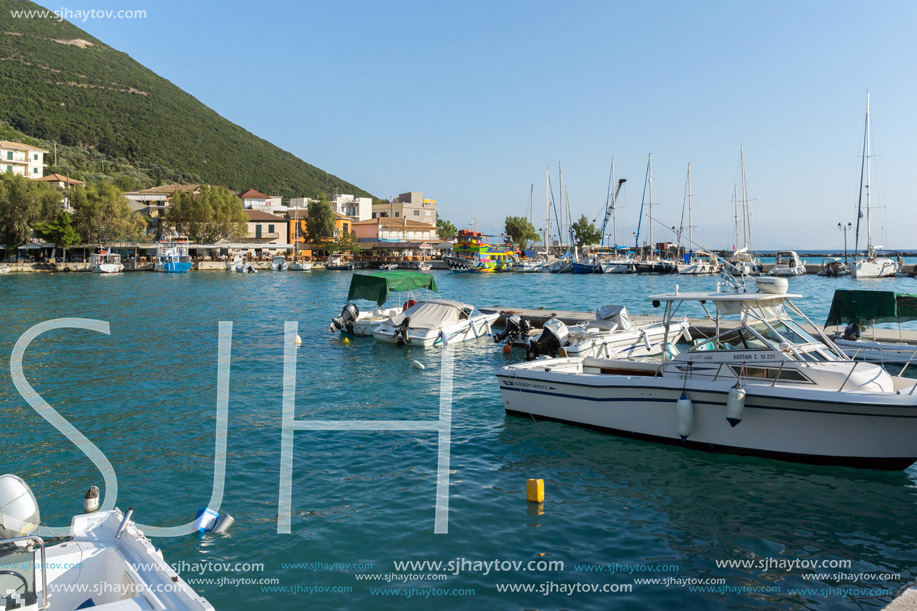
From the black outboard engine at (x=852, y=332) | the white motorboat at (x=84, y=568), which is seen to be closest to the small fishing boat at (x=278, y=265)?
the black outboard engine at (x=852, y=332)

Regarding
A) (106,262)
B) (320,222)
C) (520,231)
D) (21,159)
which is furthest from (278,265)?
(520,231)

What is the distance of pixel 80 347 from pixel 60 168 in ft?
378

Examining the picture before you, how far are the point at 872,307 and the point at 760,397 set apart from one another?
1277cm

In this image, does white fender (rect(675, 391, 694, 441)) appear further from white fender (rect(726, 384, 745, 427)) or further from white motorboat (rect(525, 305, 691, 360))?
white motorboat (rect(525, 305, 691, 360))

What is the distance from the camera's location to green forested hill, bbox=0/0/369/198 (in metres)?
148

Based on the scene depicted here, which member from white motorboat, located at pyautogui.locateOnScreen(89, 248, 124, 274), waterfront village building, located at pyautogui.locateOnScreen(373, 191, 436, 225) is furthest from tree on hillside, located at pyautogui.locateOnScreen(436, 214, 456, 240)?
white motorboat, located at pyautogui.locateOnScreen(89, 248, 124, 274)

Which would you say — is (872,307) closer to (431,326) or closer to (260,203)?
(431,326)

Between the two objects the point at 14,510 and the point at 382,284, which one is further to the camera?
the point at 382,284

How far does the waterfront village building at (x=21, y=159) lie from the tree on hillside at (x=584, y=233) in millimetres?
104783

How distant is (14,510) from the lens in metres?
6.03

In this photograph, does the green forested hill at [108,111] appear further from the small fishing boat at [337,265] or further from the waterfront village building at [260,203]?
the small fishing boat at [337,265]

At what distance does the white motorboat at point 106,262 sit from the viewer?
7700 centimetres

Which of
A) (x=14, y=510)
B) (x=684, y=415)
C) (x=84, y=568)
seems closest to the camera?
(x=84, y=568)

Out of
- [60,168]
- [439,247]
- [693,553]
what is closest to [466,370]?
[693,553]
